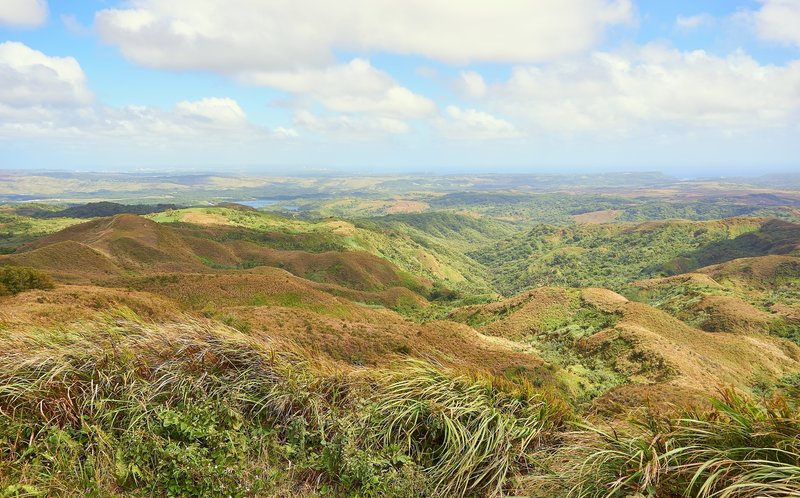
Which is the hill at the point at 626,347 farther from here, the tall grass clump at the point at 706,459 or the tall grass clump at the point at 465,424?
the tall grass clump at the point at 706,459

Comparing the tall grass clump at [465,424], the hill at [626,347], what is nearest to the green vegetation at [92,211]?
the hill at [626,347]

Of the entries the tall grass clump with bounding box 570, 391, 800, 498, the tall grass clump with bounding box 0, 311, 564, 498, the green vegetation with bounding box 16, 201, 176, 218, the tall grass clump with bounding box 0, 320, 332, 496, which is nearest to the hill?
the tall grass clump with bounding box 570, 391, 800, 498

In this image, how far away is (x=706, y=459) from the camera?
361cm

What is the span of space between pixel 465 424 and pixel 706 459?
97.1 inches

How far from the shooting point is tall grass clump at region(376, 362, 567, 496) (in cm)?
444

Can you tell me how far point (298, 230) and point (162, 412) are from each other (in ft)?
321

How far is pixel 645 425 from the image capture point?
4320 millimetres

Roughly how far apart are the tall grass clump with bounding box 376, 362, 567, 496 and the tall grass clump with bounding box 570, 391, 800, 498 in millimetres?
784

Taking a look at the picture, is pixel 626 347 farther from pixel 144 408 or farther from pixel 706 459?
pixel 144 408

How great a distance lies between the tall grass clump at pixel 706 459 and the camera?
3.19 metres

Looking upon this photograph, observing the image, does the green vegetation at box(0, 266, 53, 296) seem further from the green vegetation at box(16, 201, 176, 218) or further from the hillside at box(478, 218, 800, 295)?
the green vegetation at box(16, 201, 176, 218)

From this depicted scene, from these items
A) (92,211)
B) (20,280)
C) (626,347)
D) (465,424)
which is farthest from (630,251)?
(92,211)

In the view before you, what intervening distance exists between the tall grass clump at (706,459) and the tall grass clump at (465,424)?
784 millimetres

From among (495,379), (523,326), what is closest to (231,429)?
(495,379)
